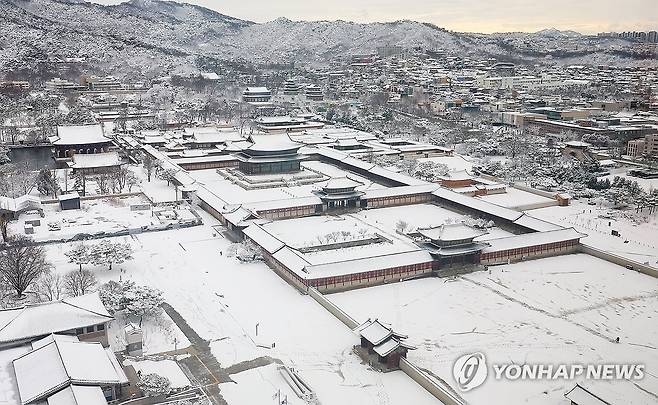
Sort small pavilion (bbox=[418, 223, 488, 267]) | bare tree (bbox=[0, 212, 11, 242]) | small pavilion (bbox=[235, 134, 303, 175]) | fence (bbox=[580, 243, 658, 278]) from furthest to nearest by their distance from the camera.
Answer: small pavilion (bbox=[235, 134, 303, 175]), bare tree (bbox=[0, 212, 11, 242]), small pavilion (bbox=[418, 223, 488, 267]), fence (bbox=[580, 243, 658, 278])

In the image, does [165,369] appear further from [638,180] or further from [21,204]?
[638,180]

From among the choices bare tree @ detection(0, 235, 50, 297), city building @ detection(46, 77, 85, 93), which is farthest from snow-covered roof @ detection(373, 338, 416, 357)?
city building @ detection(46, 77, 85, 93)

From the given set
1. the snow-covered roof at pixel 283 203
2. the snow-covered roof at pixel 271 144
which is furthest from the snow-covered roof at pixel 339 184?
the snow-covered roof at pixel 271 144

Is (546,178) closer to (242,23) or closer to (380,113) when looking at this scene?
(380,113)

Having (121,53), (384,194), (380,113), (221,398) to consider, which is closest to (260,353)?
(221,398)

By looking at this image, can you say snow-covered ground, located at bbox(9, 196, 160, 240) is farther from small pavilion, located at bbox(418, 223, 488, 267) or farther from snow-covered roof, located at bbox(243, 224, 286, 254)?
small pavilion, located at bbox(418, 223, 488, 267)

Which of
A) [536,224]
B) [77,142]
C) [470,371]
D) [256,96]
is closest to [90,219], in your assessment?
[77,142]

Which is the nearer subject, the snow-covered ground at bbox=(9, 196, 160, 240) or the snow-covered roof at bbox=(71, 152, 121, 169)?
the snow-covered ground at bbox=(9, 196, 160, 240)
